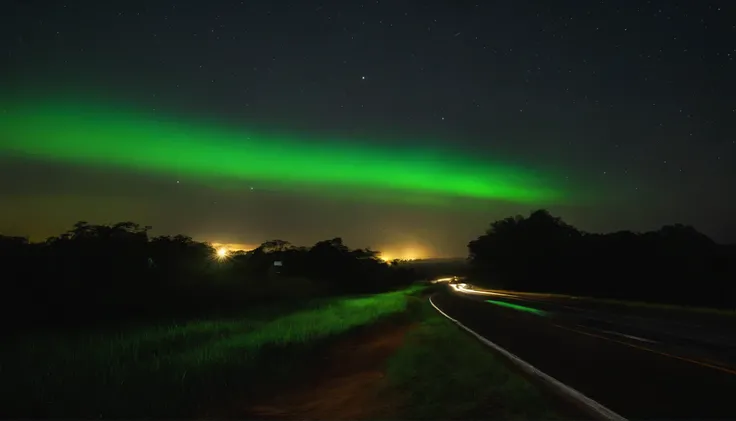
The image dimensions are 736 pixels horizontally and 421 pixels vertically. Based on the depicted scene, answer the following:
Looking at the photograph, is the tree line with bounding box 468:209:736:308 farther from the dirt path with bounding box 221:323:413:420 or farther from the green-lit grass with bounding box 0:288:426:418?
the green-lit grass with bounding box 0:288:426:418

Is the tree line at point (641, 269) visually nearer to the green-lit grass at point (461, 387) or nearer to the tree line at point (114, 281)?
the green-lit grass at point (461, 387)

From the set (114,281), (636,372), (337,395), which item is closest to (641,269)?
(114,281)

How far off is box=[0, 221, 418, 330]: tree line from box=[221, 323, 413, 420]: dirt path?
17219 millimetres

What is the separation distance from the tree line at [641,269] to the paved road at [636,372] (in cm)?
2892

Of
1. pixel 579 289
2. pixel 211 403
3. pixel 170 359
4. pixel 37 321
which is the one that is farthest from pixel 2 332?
pixel 579 289

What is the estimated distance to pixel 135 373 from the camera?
12.9m

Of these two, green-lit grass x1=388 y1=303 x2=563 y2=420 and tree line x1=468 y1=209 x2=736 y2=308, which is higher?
tree line x1=468 y1=209 x2=736 y2=308

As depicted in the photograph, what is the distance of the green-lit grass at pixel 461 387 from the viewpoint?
9.93 m

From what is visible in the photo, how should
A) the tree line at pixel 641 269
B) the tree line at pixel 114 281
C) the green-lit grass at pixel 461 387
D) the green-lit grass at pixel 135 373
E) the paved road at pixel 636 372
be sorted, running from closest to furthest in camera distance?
the paved road at pixel 636 372 < the green-lit grass at pixel 461 387 < the green-lit grass at pixel 135 373 < the tree line at pixel 114 281 < the tree line at pixel 641 269

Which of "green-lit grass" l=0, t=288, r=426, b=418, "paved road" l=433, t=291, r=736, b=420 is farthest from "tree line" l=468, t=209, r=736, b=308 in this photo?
"green-lit grass" l=0, t=288, r=426, b=418

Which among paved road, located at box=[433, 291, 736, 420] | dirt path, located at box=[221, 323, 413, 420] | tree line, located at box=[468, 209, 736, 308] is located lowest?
dirt path, located at box=[221, 323, 413, 420]

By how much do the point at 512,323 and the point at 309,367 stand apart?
52.9 feet

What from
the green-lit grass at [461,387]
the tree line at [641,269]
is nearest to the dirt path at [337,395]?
the green-lit grass at [461,387]

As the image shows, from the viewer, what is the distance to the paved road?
9.55 metres
